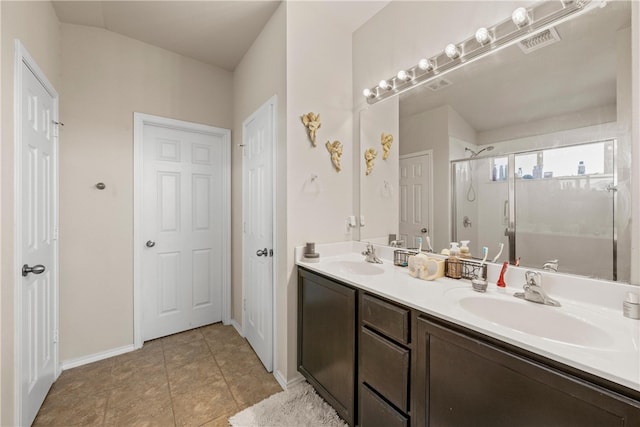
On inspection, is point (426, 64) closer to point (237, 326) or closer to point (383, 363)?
→ point (383, 363)

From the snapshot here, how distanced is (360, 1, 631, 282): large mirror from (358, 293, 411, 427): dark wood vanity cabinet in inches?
26.2

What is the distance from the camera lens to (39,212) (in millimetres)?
1682

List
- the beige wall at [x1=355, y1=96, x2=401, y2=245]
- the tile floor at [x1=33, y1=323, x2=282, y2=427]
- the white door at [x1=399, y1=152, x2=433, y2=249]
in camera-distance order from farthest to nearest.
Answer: the beige wall at [x1=355, y1=96, x2=401, y2=245] → the white door at [x1=399, y1=152, x2=433, y2=249] → the tile floor at [x1=33, y1=323, x2=282, y2=427]

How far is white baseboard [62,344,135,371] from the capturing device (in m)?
2.09

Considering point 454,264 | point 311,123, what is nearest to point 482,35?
point 311,123

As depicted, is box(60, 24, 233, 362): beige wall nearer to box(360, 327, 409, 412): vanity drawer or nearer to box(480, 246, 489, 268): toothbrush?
box(360, 327, 409, 412): vanity drawer

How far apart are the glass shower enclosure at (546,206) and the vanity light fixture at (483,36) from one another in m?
0.60

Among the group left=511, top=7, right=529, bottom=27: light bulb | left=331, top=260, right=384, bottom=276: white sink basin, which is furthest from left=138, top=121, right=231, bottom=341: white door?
left=511, top=7, right=529, bottom=27: light bulb

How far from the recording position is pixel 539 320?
3.40ft

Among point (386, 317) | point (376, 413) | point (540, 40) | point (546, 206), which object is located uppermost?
point (540, 40)

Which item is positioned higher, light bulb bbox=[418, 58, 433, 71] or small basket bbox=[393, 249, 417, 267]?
light bulb bbox=[418, 58, 433, 71]

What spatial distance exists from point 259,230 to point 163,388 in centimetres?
131

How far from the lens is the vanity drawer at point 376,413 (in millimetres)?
1136

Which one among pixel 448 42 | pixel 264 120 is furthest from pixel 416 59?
pixel 264 120
